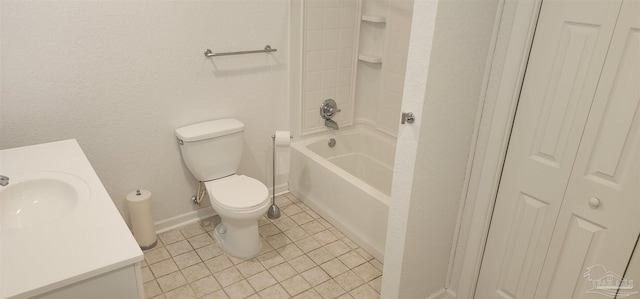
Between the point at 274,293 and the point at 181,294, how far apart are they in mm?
480

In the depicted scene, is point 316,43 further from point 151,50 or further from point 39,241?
point 39,241

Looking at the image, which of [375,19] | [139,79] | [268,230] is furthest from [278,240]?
[375,19]

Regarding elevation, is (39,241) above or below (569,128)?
below

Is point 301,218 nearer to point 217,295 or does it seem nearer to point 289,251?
point 289,251

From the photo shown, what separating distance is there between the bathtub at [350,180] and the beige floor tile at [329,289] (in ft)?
1.13

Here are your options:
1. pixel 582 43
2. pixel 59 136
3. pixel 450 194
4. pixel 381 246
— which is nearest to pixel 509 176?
pixel 450 194

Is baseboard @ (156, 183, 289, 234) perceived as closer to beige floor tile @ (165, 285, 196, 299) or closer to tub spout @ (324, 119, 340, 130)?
beige floor tile @ (165, 285, 196, 299)

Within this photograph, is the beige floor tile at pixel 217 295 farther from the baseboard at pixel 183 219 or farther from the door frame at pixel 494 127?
the door frame at pixel 494 127

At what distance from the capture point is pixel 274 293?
224 centimetres

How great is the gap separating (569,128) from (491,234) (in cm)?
62

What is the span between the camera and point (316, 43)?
2.89 meters

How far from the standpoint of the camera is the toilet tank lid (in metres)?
2.45

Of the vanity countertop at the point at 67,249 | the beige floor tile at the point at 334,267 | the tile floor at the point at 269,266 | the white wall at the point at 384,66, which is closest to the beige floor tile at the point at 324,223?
the tile floor at the point at 269,266

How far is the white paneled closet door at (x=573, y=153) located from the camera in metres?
1.45
